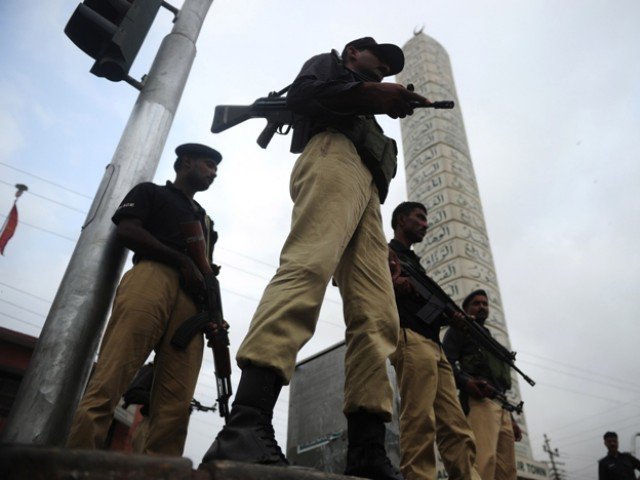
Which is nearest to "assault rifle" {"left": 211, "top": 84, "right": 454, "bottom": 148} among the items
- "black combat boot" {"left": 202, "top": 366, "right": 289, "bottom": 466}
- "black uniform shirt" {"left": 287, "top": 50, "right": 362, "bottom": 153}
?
"black uniform shirt" {"left": 287, "top": 50, "right": 362, "bottom": 153}

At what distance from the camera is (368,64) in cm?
217

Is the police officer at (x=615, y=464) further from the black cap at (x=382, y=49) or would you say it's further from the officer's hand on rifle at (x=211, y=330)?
the black cap at (x=382, y=49)

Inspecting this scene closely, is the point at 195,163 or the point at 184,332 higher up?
the point at 195,163

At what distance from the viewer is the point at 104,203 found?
6.72 feet

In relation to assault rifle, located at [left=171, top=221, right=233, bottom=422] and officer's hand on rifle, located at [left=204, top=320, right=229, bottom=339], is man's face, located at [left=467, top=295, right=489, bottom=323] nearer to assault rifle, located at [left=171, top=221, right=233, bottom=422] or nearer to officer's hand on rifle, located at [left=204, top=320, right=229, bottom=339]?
assault rifle, located at [left=171, top=221, right=233, bottom=422]

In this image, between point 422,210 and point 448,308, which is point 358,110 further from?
point 448,308

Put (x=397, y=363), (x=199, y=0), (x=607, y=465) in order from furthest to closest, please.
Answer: (x=607, y=465) < (x=199, y=0) < (x=397, y=363)

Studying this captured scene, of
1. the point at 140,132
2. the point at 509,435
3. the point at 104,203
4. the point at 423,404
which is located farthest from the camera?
the point at 509,435

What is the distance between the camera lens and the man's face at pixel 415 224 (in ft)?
10.8

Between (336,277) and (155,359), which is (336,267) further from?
(155,359)

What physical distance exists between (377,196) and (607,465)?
21.2ft

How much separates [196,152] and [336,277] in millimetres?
1581

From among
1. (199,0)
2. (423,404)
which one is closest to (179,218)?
(199,0)

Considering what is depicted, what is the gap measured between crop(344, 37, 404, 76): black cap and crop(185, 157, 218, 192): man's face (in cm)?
115
